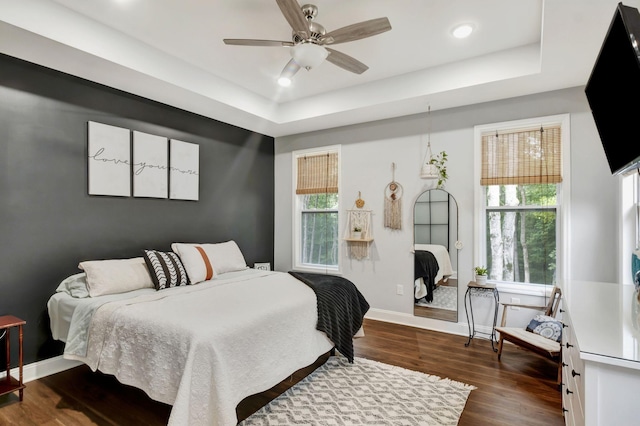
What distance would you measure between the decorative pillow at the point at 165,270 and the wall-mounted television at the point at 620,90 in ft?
11.2

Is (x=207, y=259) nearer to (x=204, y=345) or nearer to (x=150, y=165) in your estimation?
(x=150, y=165)

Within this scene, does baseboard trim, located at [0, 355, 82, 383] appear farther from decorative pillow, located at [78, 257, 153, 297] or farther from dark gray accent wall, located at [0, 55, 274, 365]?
decorative pillow, located at [78, 257, 153, 297]

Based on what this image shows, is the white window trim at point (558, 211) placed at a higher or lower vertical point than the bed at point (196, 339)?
higher

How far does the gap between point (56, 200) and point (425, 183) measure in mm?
3817

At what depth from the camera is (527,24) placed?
9.29 feet

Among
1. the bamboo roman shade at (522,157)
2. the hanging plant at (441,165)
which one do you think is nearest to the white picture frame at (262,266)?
the hanging plant at (441,165)

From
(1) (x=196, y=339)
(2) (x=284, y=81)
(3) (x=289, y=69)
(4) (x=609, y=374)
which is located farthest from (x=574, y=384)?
Result: (2) (x=284, y=81)

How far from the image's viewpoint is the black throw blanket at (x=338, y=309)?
286cm

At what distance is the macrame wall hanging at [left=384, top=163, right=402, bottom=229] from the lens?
4.41m

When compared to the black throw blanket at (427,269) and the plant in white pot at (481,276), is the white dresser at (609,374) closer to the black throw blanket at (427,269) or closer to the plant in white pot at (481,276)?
the plant in white pot at (481,276)

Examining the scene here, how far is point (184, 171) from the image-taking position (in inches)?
161

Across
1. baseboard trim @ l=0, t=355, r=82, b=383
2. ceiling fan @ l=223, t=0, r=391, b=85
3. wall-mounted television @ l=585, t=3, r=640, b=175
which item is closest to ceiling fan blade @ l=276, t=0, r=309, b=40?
ceiling fan @ l=223, t=0, r=391, b=85

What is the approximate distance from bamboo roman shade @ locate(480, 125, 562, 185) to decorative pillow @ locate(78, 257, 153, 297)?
144 inches

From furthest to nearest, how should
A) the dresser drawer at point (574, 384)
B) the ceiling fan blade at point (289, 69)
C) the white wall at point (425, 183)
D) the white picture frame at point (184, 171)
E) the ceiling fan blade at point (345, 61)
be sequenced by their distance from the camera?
1. the white picture frame at point (184, 171)
2. the white wall at point (425, 183)
3. the ceiling fan blade at point (289, 69)
4. the ceiling fan blade at point (345, 61)
5. the dresser drawer at point (574, 384)
